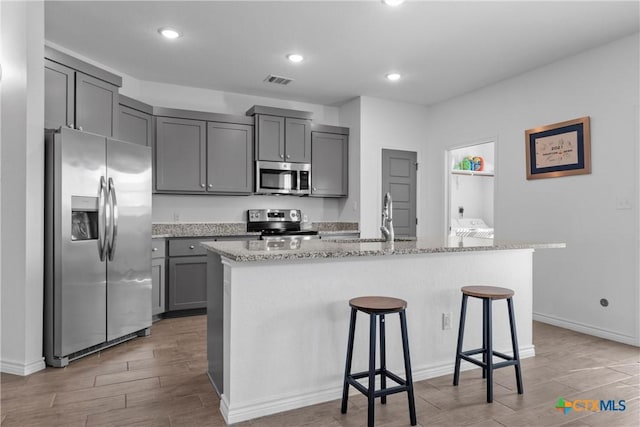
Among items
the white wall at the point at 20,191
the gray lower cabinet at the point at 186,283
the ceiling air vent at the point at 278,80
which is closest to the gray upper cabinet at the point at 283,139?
the ceiling air vent at the point at 278,80

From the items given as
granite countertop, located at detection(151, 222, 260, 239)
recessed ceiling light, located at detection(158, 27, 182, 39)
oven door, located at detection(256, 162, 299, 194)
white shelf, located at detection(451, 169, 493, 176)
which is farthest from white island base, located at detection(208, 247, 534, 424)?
white shelf, located at detection(451, 169, 493, 176)

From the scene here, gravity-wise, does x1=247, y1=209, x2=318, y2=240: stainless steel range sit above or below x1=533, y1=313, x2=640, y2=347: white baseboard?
above

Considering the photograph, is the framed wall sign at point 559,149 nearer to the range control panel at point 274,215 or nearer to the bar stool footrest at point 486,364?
the bar stool footrest at point 486,364

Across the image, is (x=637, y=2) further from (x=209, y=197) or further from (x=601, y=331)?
(x=209, y=197)

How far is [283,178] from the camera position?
513cm

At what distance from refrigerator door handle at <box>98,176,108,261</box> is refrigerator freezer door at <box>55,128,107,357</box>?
0.02 meters

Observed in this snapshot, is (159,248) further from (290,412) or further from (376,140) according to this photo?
(376,140)

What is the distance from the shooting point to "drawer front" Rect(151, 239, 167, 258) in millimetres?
4086

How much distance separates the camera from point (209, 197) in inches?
200

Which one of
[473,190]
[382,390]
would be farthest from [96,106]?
[473,190]

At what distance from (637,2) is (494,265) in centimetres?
214

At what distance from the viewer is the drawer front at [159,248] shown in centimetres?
409

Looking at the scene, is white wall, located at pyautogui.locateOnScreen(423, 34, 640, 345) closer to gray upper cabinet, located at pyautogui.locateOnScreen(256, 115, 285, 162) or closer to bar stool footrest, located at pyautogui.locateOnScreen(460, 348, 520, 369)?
bar stool footrest, located at pyautogui.locateOnScreen(460, 348, 520, 369)

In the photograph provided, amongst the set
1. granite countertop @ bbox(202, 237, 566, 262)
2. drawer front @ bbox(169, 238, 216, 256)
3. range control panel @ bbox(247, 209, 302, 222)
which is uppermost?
range control panel @ bbox(247, 209, 302, 222)
